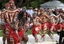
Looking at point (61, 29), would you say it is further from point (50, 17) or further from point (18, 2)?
point (18, 2)

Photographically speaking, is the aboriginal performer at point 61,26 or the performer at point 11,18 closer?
the performer at point 11,18

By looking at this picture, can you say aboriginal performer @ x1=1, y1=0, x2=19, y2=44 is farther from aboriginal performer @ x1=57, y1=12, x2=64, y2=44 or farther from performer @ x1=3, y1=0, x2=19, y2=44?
aboriginal performer @ x1=57, y1=12, x2=64, y2=44

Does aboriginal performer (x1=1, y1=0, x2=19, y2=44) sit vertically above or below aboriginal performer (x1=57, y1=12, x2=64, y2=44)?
above

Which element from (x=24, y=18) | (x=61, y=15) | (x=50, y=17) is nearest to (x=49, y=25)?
(x=50, y=17)

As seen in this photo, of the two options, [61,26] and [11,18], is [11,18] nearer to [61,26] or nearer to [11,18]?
[11,18]

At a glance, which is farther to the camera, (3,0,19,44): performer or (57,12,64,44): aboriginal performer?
(57,12,64,44): aboriginal performer

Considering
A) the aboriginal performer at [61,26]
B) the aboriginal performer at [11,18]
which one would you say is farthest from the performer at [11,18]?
the aboriginal performer at [61,26]

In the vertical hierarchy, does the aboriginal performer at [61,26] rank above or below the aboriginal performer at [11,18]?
below

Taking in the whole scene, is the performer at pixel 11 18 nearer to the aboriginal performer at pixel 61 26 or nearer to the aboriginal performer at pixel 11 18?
the aboriginal performer at pixel 11 18

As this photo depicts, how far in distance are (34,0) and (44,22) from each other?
2232cm

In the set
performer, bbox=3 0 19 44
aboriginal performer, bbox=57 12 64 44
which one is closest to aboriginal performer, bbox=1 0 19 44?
performer, bbox=3 0 19 44

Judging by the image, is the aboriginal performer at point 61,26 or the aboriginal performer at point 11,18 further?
the aboriginal performer at point 61,26

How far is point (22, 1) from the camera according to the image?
38.3 metres

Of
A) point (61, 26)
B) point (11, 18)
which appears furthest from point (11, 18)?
point (61, 26)
